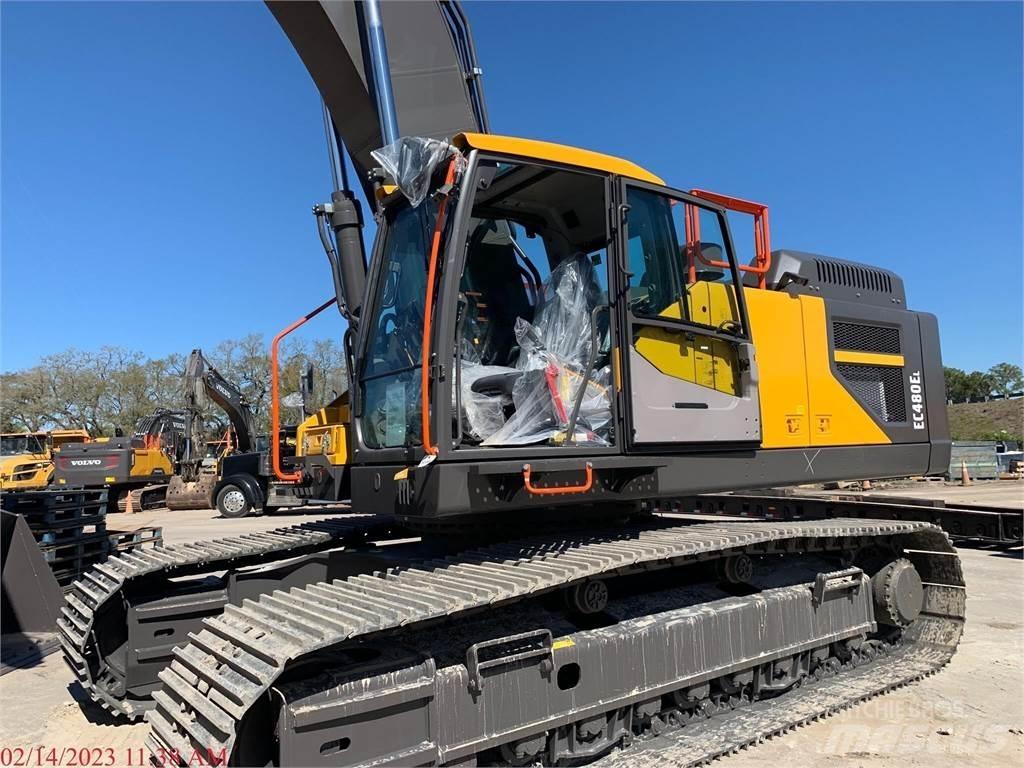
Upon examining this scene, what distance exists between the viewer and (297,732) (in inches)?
115

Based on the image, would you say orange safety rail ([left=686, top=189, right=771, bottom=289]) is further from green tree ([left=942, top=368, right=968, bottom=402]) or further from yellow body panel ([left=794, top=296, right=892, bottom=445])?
green tree ([left=942, top=368, right=968, bottom=402])

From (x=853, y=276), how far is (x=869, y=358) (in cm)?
69

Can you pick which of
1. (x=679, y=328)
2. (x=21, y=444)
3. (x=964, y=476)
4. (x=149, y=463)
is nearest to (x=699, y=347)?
(x=679, y=328)

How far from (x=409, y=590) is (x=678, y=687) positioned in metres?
1.78

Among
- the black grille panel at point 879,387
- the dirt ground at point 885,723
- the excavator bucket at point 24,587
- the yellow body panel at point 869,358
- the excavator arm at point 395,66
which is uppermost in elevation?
the excavator arm at point 395,66

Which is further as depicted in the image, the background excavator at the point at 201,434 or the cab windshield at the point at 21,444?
the cab windshield at the point at 21,444

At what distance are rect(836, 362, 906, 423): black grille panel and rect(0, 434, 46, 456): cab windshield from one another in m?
28.4

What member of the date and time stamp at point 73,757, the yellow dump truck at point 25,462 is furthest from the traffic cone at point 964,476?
the yellow dump truck at point 25,462

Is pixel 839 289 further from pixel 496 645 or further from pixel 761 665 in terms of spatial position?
pixel 496 645

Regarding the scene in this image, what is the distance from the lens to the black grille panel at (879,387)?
17.4ft

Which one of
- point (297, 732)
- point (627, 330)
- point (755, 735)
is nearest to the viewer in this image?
point (297, 732)

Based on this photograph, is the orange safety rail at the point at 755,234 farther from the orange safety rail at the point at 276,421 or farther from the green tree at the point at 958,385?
the green tree at the point at 958,385

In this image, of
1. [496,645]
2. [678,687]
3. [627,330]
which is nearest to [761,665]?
[678,687]

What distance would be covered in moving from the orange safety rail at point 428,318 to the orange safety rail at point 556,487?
0.44 m
